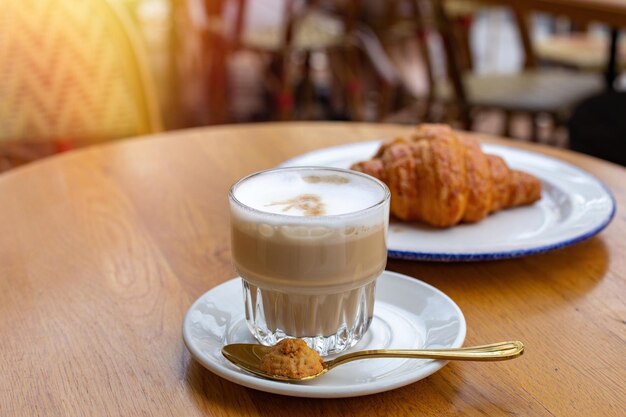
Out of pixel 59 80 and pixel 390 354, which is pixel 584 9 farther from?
pixel 390 354

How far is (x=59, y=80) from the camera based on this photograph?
1.74 meters

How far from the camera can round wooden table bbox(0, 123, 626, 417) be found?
0.62 meters

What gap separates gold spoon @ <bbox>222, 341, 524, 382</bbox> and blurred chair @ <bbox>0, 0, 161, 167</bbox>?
1.09 meters

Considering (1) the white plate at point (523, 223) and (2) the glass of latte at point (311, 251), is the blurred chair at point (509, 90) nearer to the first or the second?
(1) the white plate at point (523, 223)

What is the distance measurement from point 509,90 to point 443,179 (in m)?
2.17

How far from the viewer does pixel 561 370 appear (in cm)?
66

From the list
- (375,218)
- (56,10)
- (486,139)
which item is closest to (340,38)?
(56,10)

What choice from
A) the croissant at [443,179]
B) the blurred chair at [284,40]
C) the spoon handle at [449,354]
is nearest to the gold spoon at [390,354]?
the spoon handle at [449,354]

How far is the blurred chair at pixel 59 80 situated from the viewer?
169 cm

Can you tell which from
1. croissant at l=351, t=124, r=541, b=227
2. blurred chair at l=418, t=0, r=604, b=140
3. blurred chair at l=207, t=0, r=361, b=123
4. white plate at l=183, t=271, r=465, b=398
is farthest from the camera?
blurred chair at l=207, t=0, r=361, b=123

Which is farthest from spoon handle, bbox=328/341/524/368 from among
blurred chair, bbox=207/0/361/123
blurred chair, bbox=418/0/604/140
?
blurred chair, bbox=207/0/361/123

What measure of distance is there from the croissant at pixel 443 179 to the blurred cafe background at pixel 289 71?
80 centimetres

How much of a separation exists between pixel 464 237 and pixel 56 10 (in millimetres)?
1168

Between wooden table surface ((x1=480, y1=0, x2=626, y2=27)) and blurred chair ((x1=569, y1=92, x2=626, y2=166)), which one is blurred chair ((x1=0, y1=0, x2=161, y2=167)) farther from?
wooden table surface ((x1=480, y1=0, x2=626, y2=27))
